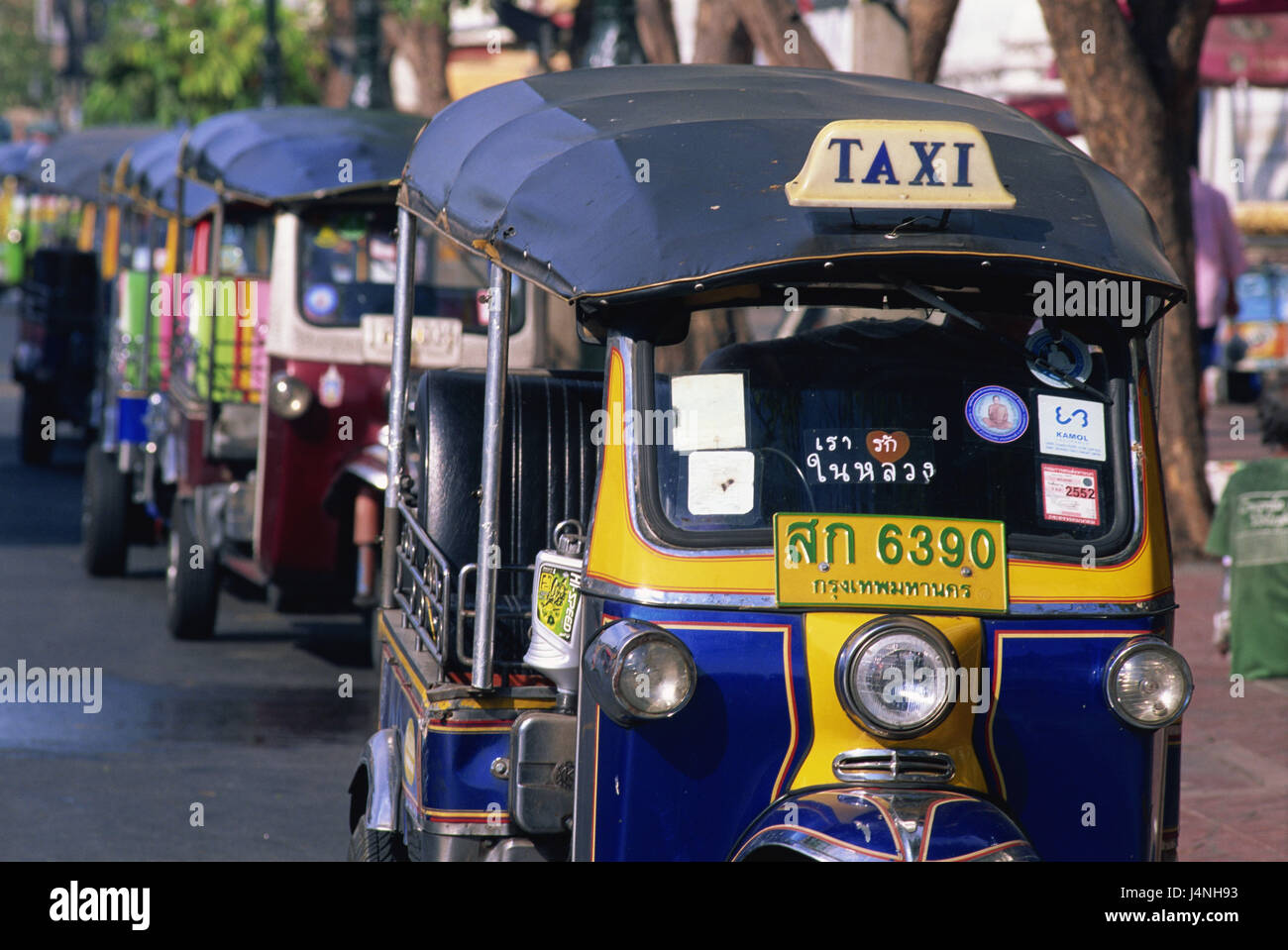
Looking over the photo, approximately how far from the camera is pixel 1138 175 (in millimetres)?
10953

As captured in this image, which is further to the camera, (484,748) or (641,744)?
(484,748)

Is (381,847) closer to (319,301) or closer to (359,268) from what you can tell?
(319,301)

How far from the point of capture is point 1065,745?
4.07 metres

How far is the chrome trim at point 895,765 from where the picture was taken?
3934 mm

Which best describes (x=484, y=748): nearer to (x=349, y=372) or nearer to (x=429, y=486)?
(x=429, y=486)

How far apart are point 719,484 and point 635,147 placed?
771 mm

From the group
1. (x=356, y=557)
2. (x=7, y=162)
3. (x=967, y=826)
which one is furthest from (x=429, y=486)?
(x=7, y=162)

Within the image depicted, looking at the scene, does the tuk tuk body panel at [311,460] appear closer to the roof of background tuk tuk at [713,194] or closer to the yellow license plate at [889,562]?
the roof of background tuk tuk at [713,194]

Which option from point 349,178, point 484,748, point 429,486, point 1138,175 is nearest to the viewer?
point 484,748

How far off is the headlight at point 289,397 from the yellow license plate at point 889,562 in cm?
525

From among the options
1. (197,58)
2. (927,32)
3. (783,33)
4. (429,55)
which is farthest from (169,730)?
(197,58)

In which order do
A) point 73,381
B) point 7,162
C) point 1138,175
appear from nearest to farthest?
1. point 1138,175
2. point 73,381
3. point 7,162

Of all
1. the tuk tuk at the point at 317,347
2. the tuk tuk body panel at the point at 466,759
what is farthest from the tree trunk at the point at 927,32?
the tuk tuk body panel at the point at 466,759

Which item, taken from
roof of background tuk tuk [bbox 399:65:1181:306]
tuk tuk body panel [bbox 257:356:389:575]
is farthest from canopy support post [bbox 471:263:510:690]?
tuk tuk body panel [bbox 257:356:389:575]
